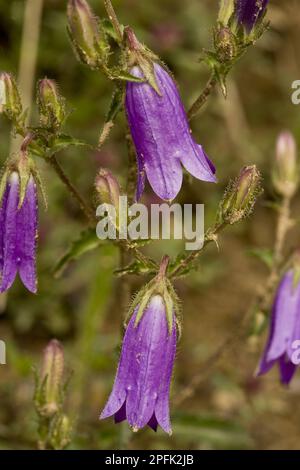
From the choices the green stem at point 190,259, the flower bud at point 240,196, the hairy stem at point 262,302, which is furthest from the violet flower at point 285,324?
the flower bud at point 240,196

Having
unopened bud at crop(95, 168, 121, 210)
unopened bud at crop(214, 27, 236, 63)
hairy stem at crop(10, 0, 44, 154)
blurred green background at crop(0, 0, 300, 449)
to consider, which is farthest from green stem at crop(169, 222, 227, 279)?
hairy stem at crop(10, 0, 44, 154)

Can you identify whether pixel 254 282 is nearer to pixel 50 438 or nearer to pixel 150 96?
pixel 50 438

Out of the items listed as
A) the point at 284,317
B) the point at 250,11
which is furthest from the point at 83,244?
the point at 250,11

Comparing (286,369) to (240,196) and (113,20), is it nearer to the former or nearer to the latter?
(240,196)

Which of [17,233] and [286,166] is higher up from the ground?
[286,166]

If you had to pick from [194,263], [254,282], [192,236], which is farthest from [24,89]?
[194,263]
